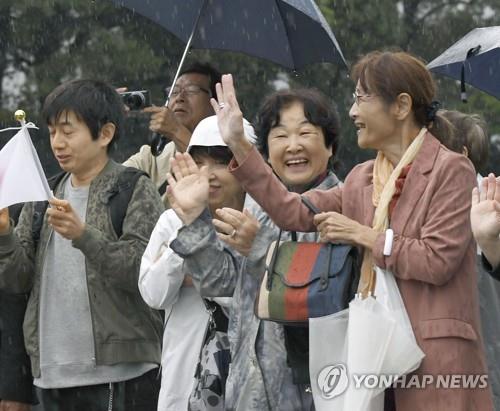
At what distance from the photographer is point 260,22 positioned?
706 cm

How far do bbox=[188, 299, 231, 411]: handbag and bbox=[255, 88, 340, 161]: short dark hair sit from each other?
29.3 inches

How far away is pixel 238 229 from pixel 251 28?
214cm

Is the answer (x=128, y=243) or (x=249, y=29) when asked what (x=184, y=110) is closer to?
(x=249, y=29)

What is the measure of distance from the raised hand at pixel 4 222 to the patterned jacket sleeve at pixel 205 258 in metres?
1.00

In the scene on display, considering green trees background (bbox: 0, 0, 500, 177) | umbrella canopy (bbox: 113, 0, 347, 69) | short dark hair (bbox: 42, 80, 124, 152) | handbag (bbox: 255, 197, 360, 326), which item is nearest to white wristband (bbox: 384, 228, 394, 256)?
handbag (bbox: 255, 197, 360, 326)

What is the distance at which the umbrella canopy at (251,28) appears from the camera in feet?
22.4

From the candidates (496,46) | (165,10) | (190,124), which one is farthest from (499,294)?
(165,10)

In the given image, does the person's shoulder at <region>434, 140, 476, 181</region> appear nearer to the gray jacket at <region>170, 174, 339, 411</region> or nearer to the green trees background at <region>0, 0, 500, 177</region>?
the gray jacket at <region>170, 174, 339, 411</region>

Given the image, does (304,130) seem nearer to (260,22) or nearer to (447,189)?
(447,189)

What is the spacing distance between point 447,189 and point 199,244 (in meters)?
1.04

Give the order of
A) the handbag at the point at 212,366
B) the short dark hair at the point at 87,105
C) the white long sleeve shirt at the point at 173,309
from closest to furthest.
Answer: the handbag at the point at 212,366 → the white long sleeve shirt at the point at 173,309 → the short dark hair at the point at 87,105

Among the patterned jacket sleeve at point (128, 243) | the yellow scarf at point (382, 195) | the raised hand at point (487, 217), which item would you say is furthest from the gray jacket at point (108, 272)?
the raised hand at point (487, 217)

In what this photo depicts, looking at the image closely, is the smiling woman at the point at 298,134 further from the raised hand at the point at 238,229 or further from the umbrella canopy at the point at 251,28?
the umbrella canopy at the point at 251,28

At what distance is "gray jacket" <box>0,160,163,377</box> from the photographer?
5.89 m
